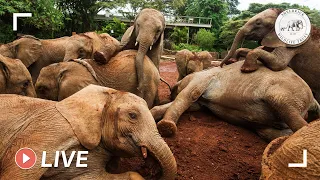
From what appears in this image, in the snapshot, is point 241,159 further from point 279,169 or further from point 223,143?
point 279,169

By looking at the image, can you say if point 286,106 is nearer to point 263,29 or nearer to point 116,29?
point 263,29

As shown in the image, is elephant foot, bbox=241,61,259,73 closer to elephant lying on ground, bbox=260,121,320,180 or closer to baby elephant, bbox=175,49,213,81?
elephant lying on ground, bbox=260,121,320,180

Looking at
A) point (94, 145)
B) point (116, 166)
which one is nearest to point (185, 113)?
point (116, 166)

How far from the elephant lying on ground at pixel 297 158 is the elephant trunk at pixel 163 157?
647 millimetres

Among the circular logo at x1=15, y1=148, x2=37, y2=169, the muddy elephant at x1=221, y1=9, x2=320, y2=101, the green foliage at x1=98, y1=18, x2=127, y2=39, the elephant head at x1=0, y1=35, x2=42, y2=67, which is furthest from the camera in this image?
the green foliage at x1=98, y1=18, x2=127, y2=39

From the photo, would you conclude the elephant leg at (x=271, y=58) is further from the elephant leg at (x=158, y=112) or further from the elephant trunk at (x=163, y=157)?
the elephant trunk at (x=163, y=157)

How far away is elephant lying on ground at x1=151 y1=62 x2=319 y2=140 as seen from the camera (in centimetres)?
363

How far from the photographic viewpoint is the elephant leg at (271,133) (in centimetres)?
385

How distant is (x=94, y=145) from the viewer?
2512 mm

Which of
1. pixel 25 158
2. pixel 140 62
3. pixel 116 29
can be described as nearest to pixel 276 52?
pixel 140 62

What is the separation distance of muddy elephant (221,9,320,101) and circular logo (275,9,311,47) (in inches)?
2.3

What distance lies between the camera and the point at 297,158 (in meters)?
2.08

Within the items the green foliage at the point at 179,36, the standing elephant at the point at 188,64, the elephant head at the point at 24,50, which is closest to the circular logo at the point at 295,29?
the standing elephant at the point at 188,64

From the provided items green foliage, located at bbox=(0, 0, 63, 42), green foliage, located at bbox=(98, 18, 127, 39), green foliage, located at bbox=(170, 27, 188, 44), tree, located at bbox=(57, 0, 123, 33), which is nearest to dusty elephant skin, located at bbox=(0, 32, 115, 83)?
green foliage, located at bbox=(0, 0, 63, 42)
